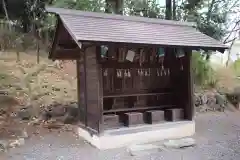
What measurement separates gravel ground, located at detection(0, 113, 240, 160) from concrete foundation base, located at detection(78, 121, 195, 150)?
180 millimetres

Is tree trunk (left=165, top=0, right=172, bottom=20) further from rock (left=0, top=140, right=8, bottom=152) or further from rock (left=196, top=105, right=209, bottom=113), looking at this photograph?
rock (left=0, top=140, right=8, bottom=152)

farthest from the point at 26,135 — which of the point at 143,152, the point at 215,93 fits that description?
the point at 215,93

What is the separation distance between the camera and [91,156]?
517 cm

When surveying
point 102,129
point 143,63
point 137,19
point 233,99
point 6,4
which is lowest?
point 233,99

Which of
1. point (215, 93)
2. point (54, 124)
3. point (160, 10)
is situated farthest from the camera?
point (160, 10)

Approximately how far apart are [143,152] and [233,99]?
687 cm

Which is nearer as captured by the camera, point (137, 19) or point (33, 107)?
point (137, 19)

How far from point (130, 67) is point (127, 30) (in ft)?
3.00

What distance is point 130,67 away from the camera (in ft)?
21.3

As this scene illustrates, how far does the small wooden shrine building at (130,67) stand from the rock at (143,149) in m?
0.75

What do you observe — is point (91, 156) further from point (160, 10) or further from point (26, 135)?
point (160, 10)

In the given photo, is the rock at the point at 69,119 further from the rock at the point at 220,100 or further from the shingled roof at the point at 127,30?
the rock at the point at 220,100

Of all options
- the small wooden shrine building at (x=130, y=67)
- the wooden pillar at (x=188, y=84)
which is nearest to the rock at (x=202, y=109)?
the small wooden shrine building at (x=130, y=67)

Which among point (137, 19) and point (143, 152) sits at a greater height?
point (137, 19)
